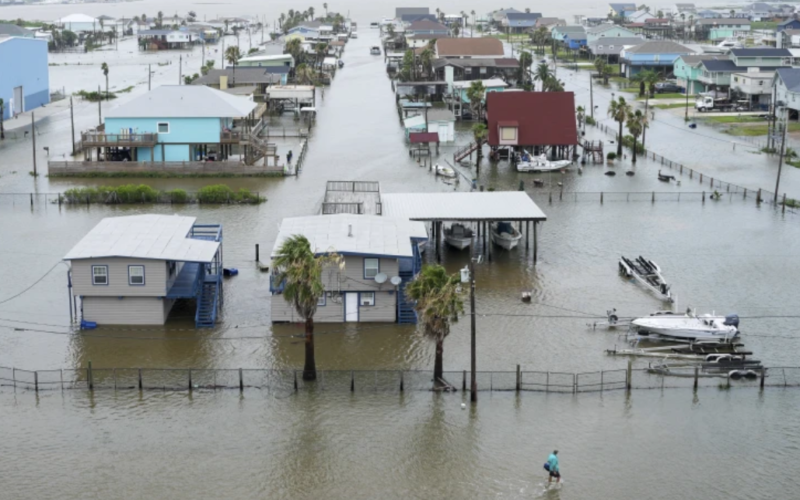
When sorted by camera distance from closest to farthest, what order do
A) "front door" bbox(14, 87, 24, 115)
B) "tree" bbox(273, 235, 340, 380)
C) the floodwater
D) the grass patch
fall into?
the floodwater → "tree" bbox(273, 235, 340, 380) → the grass patch → "front door" bbox(14, 87, 24, 115)

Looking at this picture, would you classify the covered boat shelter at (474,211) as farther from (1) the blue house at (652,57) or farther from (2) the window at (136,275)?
(1) the blue house at (652,57)

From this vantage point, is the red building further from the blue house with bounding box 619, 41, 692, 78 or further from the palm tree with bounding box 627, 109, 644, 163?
the blue house with bounding box 619, 41, 692, 78

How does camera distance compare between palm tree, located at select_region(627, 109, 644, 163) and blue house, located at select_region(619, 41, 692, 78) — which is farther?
blue house, located at select_region(619, 41, 692, 78)

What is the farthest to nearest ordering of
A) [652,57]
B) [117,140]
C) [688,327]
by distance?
[652,57] → [117,140] → [688,327]

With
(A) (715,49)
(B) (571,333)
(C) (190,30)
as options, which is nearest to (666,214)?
(B) (571,333)

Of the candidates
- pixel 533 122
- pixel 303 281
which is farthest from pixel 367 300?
pixel 533 122

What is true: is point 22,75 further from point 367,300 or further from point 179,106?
point 367,300

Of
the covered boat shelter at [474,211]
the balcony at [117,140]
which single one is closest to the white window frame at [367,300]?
the covered boat shelter at [474,211]

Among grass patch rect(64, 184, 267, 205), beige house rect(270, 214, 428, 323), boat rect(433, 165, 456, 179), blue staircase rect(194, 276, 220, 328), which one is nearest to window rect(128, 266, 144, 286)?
blue staircase rect(194, 276, 220, 328)
